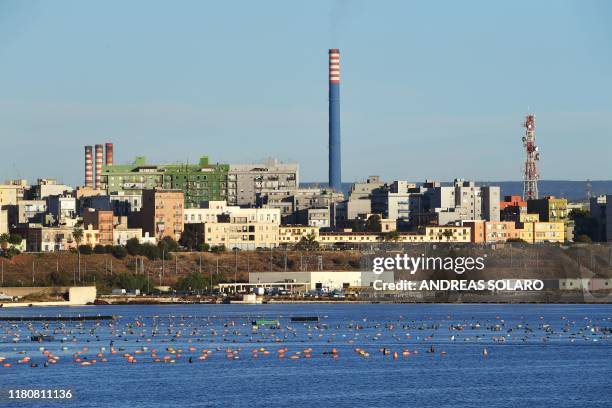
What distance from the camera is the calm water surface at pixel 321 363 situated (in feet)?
295

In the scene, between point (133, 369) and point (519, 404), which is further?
point (133, 369)

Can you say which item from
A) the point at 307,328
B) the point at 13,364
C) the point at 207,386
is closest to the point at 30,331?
the point at 307,328

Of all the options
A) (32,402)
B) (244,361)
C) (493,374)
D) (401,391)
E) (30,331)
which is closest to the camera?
(32,402)

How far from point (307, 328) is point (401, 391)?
174ft

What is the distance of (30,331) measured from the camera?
460 feet

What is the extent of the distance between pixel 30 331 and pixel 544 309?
7758 cm

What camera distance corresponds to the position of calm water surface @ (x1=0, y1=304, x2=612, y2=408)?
90.1 meters

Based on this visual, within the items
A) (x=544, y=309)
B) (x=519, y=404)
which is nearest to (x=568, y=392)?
(x=519, y=404)

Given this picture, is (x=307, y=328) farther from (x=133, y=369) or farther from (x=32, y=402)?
(x=32, y=402)

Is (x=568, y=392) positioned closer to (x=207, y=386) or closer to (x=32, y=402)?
(x=207, y=386)

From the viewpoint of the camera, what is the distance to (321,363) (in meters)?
109

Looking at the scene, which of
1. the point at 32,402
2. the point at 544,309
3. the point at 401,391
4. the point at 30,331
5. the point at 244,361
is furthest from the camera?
the point at 544,309

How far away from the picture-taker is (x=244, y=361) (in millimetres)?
109812

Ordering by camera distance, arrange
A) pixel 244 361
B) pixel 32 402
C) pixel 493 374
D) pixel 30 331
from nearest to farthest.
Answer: pixel 32 402, pixel 493 374, pixel 244 361, pixel 30 331
